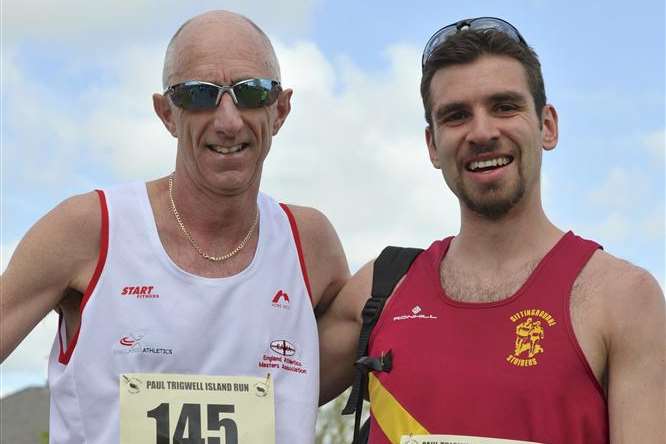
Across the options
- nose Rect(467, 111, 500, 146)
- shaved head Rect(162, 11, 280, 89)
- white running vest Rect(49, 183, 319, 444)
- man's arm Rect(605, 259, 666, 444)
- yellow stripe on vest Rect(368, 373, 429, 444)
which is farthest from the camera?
shaved head Rect(162, 11, 280, 89)

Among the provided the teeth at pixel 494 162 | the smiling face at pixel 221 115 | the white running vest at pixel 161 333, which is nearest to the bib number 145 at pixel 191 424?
the white running vest at pixel 161 333

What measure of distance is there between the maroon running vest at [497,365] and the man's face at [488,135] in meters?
0.34

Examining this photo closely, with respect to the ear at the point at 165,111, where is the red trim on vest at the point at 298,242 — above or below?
below

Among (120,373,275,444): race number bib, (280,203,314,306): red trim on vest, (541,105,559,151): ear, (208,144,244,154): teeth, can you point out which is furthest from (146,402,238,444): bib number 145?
(541,105,559,151): ear

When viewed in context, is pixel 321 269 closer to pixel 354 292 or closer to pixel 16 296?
pixel 354 292

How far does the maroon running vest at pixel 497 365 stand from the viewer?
13.9 ft

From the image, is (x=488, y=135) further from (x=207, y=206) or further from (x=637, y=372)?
(x=207, y=206)

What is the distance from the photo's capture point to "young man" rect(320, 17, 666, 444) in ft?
13.9

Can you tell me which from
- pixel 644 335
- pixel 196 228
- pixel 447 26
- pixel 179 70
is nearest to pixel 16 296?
pixel 196 228

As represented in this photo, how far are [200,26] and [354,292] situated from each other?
1.45 meters

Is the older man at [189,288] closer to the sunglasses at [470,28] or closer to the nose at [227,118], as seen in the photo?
the nose at [227,118]

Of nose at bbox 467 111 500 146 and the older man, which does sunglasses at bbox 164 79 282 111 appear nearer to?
the older man

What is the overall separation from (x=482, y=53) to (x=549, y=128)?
1.53ft

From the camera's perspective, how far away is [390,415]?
4.57 metres
